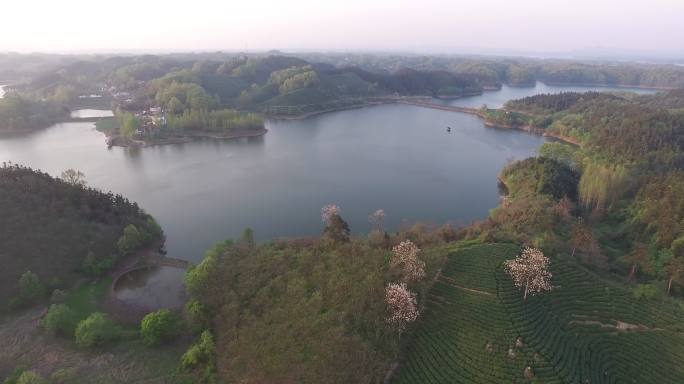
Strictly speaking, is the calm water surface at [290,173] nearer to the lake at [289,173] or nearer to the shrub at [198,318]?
the lake at [289,173]

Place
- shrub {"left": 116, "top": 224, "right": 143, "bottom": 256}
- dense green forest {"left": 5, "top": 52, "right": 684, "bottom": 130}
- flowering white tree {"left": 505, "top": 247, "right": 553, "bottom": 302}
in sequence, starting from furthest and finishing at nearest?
dense green forest {"left": 5, "top": 52, "right": 684, "bottom": 130} < shrub {"left": 116, "top": 224, "right": 143, "bottom": 256} < flowering white tree {"left": 505, "top": 247, "right": 553, "bottom": 302}

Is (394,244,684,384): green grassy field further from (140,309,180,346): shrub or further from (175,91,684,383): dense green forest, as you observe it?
(140,309,180,346): shrub

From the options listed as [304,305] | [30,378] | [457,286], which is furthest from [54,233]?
[457,286]

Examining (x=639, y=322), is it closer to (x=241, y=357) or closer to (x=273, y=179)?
(x=241, y=357)

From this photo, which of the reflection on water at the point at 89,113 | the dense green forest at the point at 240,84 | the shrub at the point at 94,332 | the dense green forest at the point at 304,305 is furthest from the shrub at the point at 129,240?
the reflection on water at the point at 89,113

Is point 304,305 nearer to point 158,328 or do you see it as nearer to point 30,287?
point 158,328

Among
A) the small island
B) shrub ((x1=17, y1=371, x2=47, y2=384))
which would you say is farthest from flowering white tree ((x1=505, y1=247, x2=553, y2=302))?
the small island
